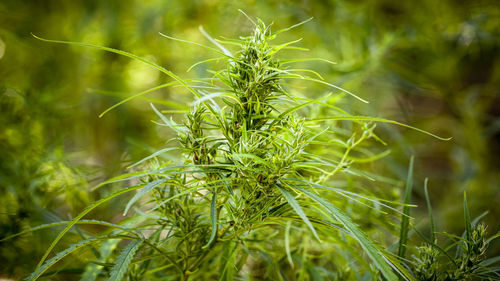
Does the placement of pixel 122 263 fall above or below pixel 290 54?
below

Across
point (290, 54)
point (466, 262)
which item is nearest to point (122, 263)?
point (466, 262)

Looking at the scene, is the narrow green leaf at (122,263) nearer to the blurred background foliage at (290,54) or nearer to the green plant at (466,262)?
the green plant at (466,262)

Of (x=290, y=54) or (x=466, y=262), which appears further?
(x=290, y=54)

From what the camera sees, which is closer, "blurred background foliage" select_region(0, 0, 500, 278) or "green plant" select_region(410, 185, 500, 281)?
"green plant" select_region(410, 185, 500, 281)

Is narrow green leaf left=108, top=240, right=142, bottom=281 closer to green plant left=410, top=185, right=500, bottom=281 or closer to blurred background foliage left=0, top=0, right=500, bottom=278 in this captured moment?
green plant left=410, top=185, right=500, bottom=281

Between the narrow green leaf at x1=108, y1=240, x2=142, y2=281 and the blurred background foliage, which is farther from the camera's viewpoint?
the blurred background foliage

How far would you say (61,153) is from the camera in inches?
22.2

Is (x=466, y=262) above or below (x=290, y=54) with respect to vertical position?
below

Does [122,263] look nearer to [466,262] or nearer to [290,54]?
[466,262]

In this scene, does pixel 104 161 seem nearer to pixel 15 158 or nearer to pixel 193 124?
pixel 15 158

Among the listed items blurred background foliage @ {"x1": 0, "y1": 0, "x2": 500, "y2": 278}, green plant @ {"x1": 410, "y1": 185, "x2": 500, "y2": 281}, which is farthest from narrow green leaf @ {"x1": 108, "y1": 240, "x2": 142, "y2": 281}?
blurred background foliage @ {"x1": 0, "y1": 0, "x2": 500, "y2": 278}

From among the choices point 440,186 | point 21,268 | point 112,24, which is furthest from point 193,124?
point 440,186

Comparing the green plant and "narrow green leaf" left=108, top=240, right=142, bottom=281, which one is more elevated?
"narrow green leaf" left=108, top=240, right=142, bottom=281

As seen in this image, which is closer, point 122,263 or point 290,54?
point 122,263
